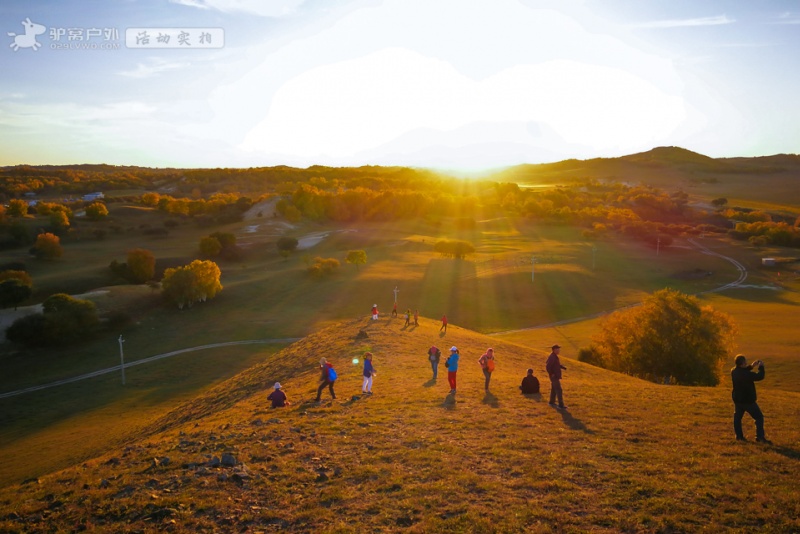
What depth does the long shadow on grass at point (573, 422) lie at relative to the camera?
17125mm

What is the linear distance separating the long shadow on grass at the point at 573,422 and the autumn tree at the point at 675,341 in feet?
76.1

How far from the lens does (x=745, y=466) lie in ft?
44.4

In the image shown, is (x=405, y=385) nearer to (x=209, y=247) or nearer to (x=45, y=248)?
(x=209, y=247)

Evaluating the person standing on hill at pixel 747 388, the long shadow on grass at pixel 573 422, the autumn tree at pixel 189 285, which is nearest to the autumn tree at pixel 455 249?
the autumn tree at pixel 189 285

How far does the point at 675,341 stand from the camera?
124 feet

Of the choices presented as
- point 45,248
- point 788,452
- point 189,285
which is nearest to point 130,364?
point 189,285

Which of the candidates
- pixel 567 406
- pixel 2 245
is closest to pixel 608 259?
pixel 567 406

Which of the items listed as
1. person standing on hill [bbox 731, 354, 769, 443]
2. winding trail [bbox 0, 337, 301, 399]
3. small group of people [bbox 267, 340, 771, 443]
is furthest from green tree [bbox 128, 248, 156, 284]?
person standing on hill [bbox 731, 354, 769, 443]

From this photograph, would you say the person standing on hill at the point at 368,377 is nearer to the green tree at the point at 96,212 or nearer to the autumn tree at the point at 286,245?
the autumn tree at the point at 286,245

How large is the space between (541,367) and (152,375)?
35.5m

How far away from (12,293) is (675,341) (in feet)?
241

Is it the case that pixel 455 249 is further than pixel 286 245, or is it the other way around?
pixel 455 249

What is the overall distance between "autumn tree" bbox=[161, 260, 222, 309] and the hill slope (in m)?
50.8

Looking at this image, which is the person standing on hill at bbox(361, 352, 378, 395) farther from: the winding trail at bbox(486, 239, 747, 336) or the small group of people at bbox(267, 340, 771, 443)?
the winding trail at bbox(486, 239, 747, 336)
